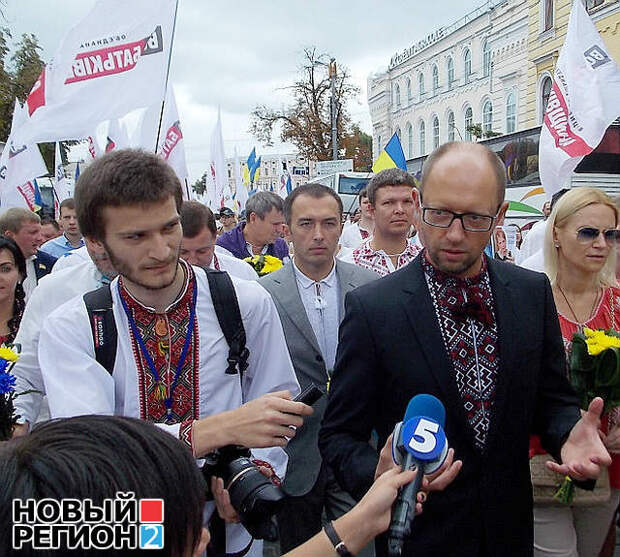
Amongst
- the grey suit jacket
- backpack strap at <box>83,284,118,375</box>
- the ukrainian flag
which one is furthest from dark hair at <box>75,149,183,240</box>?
the ukrainian flag

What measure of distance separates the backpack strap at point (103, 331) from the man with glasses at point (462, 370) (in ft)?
2.39

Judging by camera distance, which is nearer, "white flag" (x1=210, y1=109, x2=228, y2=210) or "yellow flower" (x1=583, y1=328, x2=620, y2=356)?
"yellow flower" (x1=583, y1=328, x2=620, y2=356)

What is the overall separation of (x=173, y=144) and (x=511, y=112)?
103 ft

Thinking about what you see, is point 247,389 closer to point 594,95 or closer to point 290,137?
point 594,95

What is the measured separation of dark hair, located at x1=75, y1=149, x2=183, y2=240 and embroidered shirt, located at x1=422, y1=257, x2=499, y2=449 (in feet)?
3.13

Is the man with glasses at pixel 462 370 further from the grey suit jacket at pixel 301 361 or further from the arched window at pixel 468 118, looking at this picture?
the arched window at pixel 468 118

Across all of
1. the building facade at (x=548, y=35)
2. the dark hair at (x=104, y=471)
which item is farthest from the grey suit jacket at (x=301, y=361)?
the building facade at (x=548, y=35)

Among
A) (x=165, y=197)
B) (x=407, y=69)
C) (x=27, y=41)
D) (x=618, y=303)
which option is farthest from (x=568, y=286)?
(x=407, y=69)

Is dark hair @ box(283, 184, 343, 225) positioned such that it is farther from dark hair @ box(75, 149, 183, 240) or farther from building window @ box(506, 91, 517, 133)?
building window @ box(506, 91, 517, 133)

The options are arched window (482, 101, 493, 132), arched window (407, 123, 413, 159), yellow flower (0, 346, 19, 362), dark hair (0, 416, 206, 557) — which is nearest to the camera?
dark hair (0, 416, 206, 557)

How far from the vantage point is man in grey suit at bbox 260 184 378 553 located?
3031mm

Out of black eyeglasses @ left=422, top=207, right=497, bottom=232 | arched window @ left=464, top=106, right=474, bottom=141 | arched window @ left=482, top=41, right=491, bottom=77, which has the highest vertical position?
arched window @ left=482, top=41, right=491, bottom=77

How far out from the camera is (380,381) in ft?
6.79

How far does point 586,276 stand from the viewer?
3.15 metres
